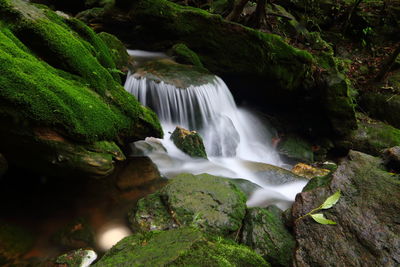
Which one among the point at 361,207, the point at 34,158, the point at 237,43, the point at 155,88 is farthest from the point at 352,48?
the point at 34,158

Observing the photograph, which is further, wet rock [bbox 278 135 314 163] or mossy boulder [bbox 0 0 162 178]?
wet rock [bbox 278 135 314 163]

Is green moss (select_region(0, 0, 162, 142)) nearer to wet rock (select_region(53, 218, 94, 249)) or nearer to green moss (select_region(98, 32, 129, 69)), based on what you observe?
wet rock (select_region(53, 218, 94, 249))

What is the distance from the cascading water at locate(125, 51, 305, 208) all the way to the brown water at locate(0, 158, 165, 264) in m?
1.16

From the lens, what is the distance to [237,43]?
8500 millimetres

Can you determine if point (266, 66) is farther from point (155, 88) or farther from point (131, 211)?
point (131, 211)

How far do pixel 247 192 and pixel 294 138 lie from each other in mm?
5179

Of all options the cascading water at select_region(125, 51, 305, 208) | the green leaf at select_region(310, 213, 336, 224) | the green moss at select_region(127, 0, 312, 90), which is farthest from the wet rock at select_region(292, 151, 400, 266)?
the green moss at select_region(127, 0, 312, 90)

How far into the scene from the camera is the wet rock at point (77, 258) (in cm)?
287

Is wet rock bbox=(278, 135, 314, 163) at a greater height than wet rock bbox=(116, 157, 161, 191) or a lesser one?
lesser

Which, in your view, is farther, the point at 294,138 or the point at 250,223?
the point at 294,138

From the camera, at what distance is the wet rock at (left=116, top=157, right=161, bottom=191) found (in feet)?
14.3

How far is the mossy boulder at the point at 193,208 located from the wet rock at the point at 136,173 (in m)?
0.65

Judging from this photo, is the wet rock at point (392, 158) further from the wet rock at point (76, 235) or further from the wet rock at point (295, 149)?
the wet rock at point (295, 149)

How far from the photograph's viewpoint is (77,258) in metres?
2.94
